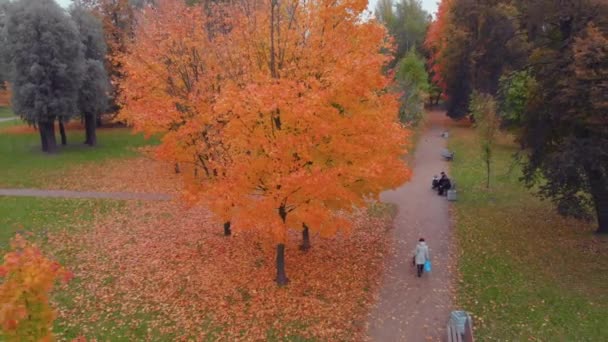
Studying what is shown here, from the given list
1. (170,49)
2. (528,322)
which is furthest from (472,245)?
(170,49)

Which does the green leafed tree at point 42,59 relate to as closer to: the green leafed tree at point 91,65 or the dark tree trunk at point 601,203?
the green leafed tree at point 91,65

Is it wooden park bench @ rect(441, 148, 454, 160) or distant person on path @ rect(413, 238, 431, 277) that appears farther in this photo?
wooden park bench @ rect(441, 148, 454, 160)

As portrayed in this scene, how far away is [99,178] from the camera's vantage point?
2534 cm

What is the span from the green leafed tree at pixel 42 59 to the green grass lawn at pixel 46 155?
287 cm

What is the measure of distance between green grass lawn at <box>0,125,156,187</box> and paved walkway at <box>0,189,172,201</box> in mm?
1307

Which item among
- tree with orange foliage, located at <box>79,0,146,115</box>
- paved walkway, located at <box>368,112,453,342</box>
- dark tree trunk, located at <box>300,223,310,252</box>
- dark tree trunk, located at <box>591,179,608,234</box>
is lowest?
paved walkway, located at <box>368,112,453,342</box>

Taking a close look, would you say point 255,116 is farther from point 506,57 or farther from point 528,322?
point 506,57

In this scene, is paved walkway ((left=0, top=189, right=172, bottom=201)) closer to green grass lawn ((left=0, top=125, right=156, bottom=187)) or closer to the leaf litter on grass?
green grass lawn ((left=0, top=125, right=156, bottom=187))

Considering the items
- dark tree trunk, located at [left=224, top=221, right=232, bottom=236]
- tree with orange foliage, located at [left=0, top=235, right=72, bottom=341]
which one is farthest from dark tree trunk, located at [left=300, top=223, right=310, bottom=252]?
tree with orange foliage, located at [left=0, top=235, right=72, bottom=341]

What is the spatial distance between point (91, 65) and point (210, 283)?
24.7 meters

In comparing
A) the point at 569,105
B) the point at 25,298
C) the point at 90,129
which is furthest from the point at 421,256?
the point at 90,129

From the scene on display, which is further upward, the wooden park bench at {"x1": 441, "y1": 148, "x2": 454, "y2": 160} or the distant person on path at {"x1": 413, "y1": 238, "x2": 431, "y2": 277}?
the wooden park bench at {"x1": 441, "y1": 148, "x2": 454, "y2": 160}

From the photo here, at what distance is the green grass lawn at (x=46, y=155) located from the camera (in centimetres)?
2536

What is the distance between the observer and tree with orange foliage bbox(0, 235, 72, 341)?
5992 millimetres
